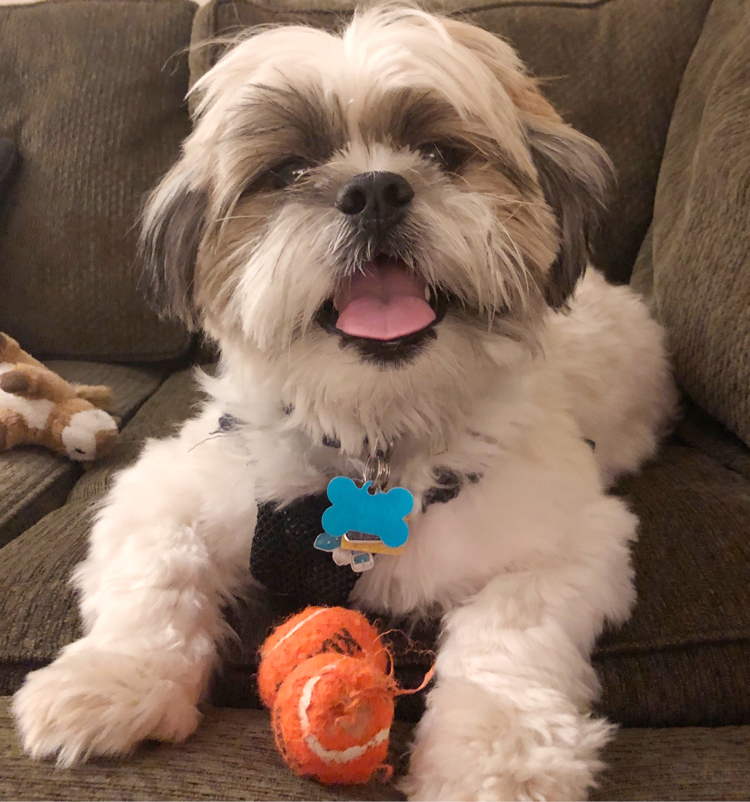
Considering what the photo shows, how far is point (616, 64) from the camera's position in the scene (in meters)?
1.78

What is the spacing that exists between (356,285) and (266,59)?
0.39 m

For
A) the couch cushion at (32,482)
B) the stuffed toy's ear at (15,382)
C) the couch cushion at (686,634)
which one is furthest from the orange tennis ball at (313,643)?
the stuffed toy's ear at (15,382)

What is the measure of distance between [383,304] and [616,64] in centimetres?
131

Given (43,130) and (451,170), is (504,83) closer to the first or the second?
(451,170)

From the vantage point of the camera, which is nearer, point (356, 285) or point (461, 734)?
point (461, 734)

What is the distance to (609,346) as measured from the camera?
61.9 inches

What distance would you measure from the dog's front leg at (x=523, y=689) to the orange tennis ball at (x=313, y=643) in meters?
0.11

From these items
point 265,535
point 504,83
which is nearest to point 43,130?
point 504,83

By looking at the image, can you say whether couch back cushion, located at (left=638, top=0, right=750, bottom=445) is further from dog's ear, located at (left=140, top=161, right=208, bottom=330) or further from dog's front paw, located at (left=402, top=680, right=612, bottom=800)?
dog's ear, located at (left=140, top=161, right=208, bottom=330)

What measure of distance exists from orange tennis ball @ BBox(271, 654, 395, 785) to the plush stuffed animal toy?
97 cm

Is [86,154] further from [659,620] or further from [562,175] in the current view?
[659,620]

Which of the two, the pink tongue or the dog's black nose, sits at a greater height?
the dog's black nose

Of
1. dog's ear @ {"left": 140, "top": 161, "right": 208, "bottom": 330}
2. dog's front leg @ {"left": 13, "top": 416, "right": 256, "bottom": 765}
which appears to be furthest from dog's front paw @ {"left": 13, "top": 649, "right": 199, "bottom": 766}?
dog's ear @ {"left": 140, "top": 161, "right": 208, "bottom": 330}

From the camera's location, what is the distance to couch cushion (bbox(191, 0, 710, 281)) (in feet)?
5.76
